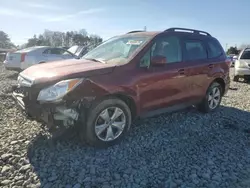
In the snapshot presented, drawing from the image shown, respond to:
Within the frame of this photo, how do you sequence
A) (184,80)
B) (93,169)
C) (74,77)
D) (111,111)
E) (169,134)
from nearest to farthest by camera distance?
(93,169) < (74,77) < (111,111) < (169,134) < (184,80)

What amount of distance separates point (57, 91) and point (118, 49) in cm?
165

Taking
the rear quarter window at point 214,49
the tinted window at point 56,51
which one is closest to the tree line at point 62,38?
the tinted window at point 56,51

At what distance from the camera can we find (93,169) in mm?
3230

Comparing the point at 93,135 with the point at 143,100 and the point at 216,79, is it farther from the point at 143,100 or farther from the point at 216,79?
the point at 216,79

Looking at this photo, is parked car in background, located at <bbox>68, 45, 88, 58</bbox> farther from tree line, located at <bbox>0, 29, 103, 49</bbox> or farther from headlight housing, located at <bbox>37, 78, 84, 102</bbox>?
tree line, located at <bbox>0, 29, 103, 49</bbox>

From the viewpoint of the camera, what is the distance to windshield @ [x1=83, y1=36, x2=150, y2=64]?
425 centimetres

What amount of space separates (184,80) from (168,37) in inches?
34.9

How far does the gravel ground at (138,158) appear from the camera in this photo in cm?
305

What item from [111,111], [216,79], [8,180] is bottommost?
[8,180]

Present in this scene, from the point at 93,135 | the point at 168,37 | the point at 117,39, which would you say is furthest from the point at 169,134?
the point at 117,39

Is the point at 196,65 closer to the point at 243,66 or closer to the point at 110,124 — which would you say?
the point at 110,124

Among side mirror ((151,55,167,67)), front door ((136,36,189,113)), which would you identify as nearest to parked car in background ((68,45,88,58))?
front door ((136,36,189,113))

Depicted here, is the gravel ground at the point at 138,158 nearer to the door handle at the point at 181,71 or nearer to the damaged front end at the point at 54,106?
the damaged front end at the point at 54,106

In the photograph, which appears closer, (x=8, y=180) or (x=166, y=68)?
(x=8, y=180)
